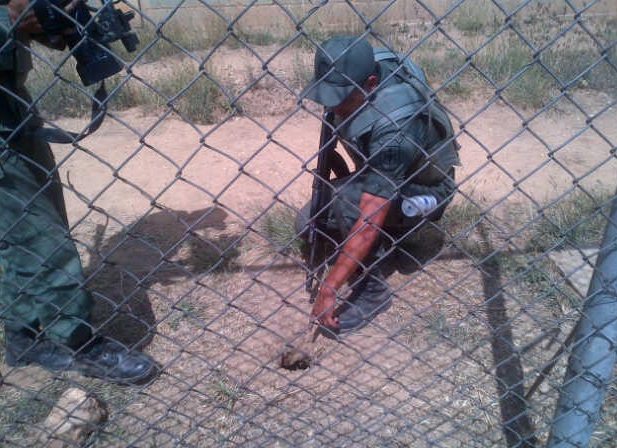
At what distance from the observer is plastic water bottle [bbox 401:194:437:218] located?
8.11ft

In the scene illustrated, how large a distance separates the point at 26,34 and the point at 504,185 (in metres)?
3.05

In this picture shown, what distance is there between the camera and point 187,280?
2.92 meters

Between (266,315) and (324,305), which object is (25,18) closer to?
(324,305)

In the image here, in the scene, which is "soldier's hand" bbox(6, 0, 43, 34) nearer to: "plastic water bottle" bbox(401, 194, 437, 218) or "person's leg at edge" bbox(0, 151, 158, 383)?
"person's leg at edge" bbox(0, 151, 158, 383)

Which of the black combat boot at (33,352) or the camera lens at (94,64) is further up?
the camera lens at (94,64)

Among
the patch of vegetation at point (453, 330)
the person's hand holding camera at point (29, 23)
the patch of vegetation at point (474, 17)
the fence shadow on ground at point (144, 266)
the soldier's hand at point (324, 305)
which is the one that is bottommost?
the fence shadow on ground at point (144, 266)

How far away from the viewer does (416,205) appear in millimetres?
2459

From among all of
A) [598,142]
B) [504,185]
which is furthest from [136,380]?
[598,142]

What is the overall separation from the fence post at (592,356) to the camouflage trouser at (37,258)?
63.8 inches

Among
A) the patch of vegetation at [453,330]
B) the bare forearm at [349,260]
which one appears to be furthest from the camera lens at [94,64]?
the patch of vegetation at [453,330]

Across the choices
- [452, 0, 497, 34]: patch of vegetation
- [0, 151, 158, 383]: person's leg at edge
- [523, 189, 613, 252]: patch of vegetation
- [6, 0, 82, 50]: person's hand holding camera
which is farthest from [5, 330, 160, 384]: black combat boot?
[452, 0, 497, 34]: patch of vegetation

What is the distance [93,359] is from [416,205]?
1560 millimetres

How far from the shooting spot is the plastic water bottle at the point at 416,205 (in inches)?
97.3

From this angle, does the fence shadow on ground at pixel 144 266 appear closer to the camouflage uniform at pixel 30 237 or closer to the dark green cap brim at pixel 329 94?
the camouflage uniform at pixel 30 237
